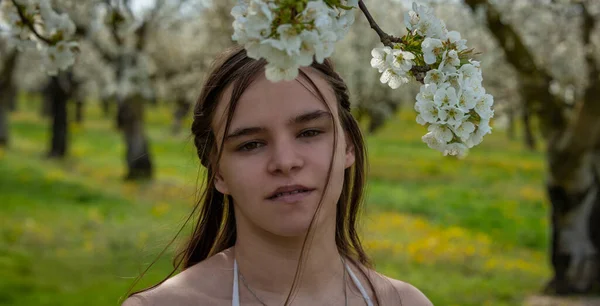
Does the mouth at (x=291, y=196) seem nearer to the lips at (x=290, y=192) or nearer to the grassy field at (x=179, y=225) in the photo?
the lips at (x=290, y=192)

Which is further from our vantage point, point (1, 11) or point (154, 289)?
point (1, 11)

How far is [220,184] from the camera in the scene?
2.14 m

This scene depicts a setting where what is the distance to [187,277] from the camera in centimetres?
210

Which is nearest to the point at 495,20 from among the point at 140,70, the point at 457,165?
the point at 140,70

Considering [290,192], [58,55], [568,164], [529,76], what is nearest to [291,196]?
[290,192]

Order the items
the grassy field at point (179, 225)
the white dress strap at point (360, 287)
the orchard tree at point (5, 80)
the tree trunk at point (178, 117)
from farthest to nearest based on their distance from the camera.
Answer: the tree trunk at point (178, 117)
the orchard tree at point (5, 80)
the grassy field at point (179, 225)
the white dress strap at point (360, 287)

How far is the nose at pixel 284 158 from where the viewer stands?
1.80 m

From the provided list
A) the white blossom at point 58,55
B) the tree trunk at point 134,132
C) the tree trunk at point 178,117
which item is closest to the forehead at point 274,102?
the white blossom at point 58,55

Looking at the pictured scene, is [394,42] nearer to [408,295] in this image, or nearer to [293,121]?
[293,121]

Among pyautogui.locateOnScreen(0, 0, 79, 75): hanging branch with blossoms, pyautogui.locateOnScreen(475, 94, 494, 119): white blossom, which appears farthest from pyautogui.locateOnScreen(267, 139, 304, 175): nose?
pyautogui.locateOnScreen(0, 0, 79, 75): hanging branch with blossoms

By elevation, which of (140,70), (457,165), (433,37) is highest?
(433,37)

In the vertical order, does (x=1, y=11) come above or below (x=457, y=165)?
above

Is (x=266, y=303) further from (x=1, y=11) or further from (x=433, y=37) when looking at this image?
(x=1, y=11)

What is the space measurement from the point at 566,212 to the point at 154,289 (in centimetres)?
666
